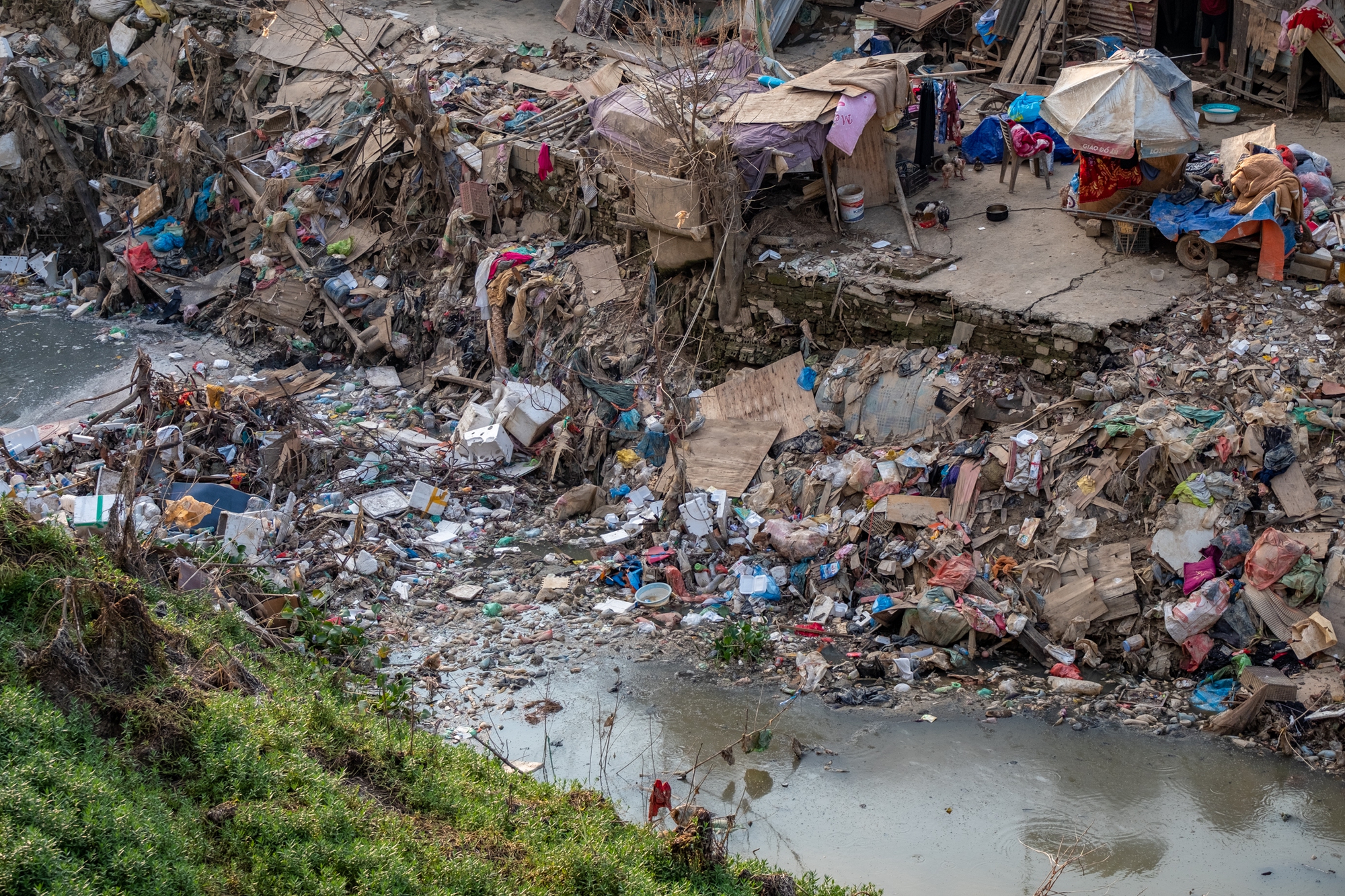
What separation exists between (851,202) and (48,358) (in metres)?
9.46

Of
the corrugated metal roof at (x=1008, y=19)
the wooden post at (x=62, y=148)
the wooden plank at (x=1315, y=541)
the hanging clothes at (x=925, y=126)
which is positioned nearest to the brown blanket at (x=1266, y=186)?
the wooden plank at (x=1315, y=541)

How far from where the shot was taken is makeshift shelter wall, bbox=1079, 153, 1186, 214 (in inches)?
358

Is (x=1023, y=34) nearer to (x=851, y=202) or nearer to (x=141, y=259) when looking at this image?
(x=851, y=202)

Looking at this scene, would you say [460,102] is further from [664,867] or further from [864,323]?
[664,867]

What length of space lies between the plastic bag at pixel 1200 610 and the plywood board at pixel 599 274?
20.0ft

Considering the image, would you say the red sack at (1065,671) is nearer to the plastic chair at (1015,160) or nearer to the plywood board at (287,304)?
the plastic chair at (1015,160)

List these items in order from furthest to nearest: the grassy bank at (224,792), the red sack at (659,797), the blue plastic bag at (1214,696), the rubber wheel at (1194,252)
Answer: the rubber wheel at (1194,252)
the blue plastic bag at (1214,696)
the red sack at (659,797)
the grassy bank at (224,792)

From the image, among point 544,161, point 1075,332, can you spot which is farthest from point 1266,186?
point 544,161

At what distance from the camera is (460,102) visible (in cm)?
1320

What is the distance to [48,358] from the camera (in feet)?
41.3

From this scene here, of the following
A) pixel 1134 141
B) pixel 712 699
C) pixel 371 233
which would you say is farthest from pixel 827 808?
pixel 371 233

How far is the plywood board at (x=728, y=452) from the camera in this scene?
9203 mm

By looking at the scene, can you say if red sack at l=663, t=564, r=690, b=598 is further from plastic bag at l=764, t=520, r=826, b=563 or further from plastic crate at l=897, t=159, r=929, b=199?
plastic crate at l=897, t=159, r=929, b=199

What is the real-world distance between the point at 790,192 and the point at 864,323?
6.03 ft
